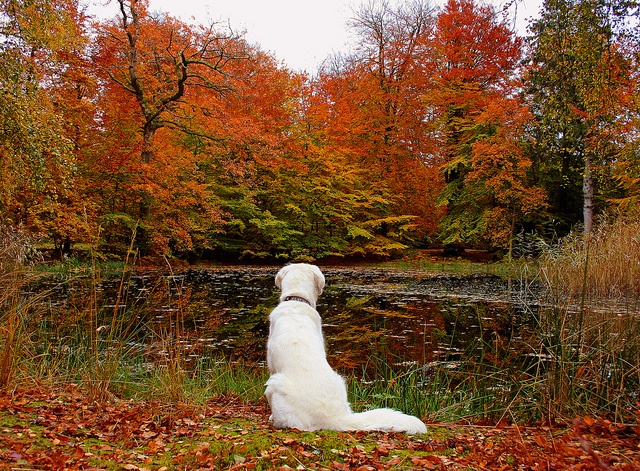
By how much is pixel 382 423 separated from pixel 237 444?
3.27ft

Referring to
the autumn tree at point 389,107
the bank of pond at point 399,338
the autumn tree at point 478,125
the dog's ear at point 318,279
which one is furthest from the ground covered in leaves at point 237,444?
the autumn tree at point 389,107

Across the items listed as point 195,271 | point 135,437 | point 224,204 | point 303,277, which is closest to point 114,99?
point 224,204

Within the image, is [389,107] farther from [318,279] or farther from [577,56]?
[318,279]

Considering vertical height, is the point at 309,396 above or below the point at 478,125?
below

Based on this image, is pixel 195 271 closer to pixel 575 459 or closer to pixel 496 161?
pixel 496 161

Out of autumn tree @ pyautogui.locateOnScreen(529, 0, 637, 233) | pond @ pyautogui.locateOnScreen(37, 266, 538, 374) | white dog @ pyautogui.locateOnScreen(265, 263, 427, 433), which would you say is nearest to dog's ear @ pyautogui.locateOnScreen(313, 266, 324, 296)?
white dog @ pyautogui.locateOnScreen(265, 263, 427, 433)

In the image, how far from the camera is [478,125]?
2350 cm

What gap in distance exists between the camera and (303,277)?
4.85 metres

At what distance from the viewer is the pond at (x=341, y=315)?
261 inches

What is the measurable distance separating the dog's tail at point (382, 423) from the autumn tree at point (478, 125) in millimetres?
20274

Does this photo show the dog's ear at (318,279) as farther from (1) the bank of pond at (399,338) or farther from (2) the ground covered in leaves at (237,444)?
(2) the ground covered in leaves at (237,444)

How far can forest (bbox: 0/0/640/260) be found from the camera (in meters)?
18.5

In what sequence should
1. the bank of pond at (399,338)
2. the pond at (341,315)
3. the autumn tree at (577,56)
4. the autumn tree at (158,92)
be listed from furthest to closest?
the autumn tree at (158,92)
the autumn tree at (577,56)
the pond at (341,315)
the bank of pond at (399,338)

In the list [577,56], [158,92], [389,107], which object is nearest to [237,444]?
[577,56]
